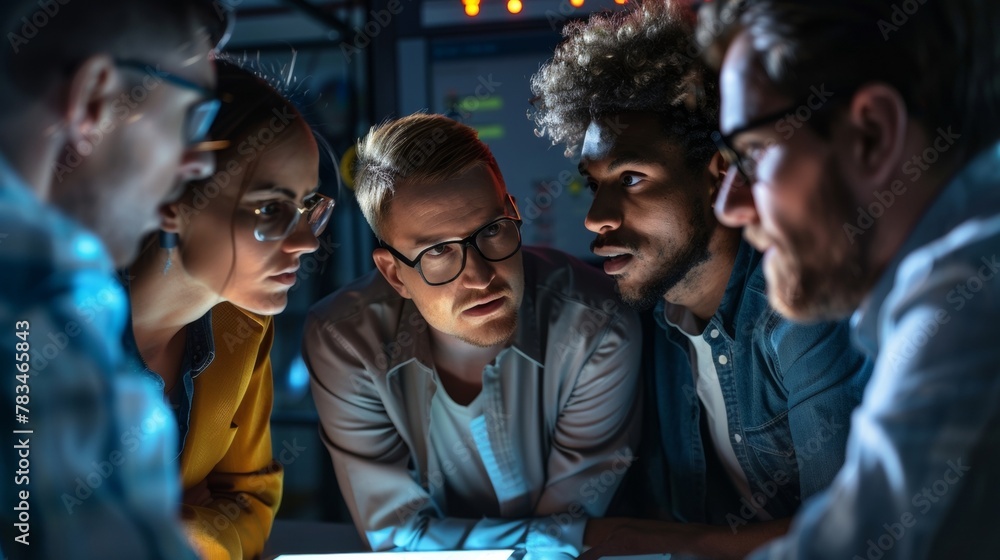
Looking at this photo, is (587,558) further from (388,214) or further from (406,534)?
(388,214)

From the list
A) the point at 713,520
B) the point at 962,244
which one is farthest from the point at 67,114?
the point at 713,520

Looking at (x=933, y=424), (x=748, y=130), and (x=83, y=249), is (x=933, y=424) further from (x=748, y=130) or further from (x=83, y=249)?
(x=83, y=249)

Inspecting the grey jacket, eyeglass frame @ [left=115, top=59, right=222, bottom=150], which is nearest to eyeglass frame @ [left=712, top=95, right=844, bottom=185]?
eyeglass frame @ [left=115, top=59, right=222, bottom=150]

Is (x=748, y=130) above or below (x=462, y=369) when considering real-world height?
above

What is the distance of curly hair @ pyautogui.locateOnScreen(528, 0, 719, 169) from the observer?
5.20ft

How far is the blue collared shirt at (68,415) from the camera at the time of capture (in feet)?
2.52

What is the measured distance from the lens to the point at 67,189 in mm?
849

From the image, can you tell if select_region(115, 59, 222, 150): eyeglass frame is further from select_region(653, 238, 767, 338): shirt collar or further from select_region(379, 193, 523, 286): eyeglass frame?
select_region(653, 238, 767, 338): shirt collar

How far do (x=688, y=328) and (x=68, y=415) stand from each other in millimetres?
1142

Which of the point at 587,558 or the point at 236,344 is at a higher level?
the point at 236,344

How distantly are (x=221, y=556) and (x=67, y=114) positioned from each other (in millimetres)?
794

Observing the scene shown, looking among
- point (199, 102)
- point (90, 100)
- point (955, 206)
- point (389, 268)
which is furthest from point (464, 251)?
point (955, 206)

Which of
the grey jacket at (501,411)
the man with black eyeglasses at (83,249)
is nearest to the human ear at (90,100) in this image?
the man with black eyeglasses at (83,249)

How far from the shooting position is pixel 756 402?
1507 millimetres
